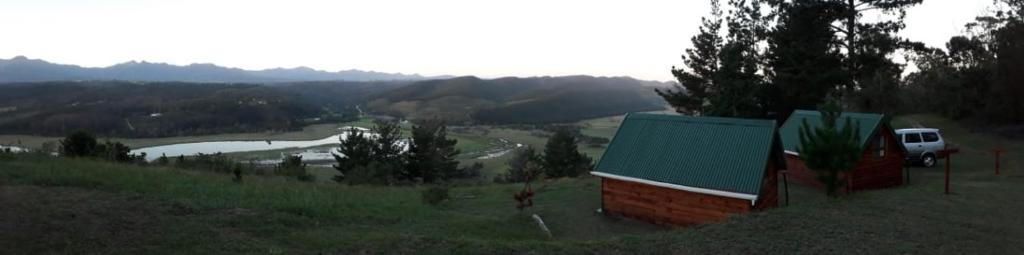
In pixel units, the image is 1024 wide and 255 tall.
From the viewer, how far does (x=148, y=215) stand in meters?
10.0

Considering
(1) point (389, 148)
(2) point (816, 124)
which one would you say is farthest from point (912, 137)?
(1) point (389, 148)

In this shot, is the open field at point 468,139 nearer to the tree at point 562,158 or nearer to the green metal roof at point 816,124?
the tree at point 562,158

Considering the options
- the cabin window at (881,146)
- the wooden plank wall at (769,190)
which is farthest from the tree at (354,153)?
the cabin window at (881,146)

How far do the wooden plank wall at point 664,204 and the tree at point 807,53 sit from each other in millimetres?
16551

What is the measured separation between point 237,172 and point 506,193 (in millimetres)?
8890

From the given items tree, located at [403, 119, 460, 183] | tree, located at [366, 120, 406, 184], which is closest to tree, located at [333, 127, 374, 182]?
tree, located at [366, 120, 406, 184]

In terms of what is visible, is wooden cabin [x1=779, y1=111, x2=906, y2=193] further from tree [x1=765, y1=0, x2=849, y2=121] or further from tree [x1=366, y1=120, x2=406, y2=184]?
tree [x1=366, y1=120, x2=406, y2=184]

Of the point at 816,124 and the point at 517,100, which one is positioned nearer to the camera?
the point at 816,124

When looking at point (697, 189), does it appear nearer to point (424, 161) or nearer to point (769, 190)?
point (769, 190)

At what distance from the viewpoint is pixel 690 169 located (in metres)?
14.2

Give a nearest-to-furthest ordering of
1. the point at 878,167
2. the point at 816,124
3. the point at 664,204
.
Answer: the point at 664,204 → the point at 878,167 → the point at 816,124

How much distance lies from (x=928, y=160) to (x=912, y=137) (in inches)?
39.4

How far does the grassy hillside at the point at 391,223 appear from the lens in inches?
340

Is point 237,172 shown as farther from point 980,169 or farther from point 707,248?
point 980,169
